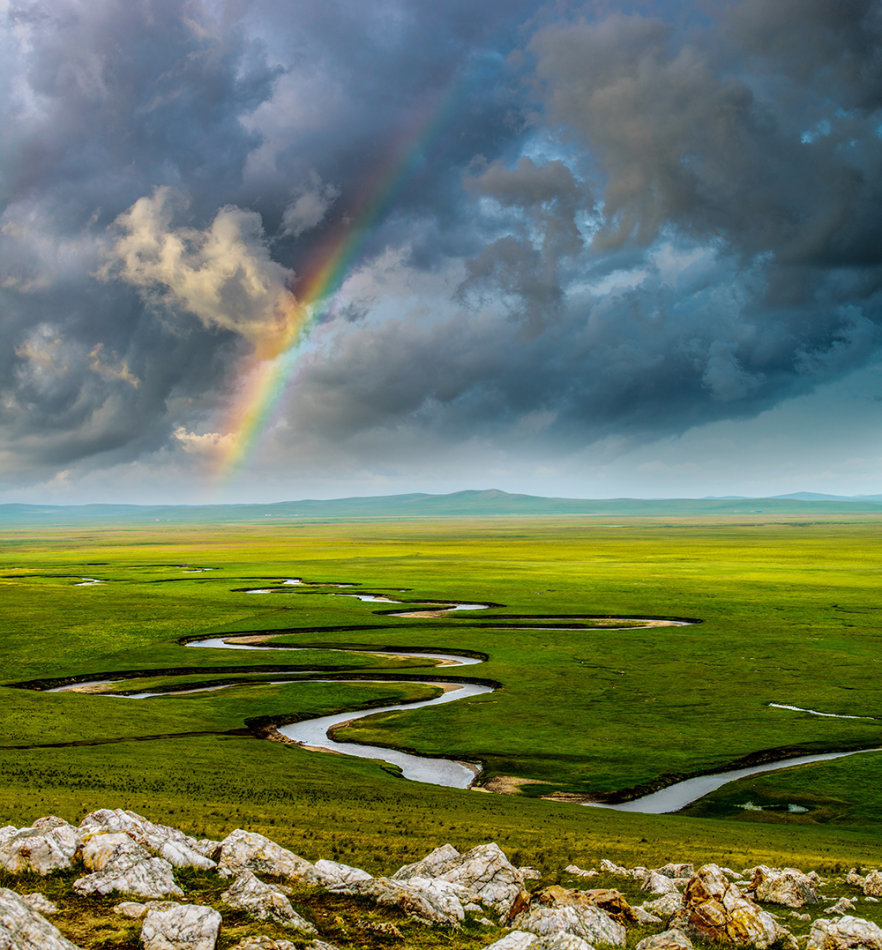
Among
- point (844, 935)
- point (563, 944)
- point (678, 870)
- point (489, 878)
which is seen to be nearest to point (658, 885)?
point (678, 870)

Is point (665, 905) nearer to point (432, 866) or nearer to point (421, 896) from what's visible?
point (432, 866)

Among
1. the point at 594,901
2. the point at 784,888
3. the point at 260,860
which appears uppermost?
the point at 260,860

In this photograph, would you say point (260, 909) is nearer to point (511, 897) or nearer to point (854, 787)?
point (511, 897)

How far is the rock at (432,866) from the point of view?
62.9 feet

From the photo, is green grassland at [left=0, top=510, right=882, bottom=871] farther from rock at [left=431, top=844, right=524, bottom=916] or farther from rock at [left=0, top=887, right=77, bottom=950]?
rock at [left=0, top=887, right=77, bottom=950]

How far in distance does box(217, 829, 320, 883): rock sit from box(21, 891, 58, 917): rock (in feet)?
13.4

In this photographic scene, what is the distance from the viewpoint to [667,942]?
1465 centimetres

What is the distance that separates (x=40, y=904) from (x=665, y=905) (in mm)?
14155

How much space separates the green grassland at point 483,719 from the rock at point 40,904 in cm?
823

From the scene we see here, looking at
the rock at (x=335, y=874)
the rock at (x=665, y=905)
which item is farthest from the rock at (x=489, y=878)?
the rock at (x=665, y=905)

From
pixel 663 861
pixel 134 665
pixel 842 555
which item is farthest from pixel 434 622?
pixel 842 555

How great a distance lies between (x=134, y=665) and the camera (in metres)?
68.6

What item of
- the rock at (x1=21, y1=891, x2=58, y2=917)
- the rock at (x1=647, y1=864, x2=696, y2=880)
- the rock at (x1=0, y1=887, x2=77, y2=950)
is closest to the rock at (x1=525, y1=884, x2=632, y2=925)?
the rock at (x1=647, y1=864, x2=696, y2=880)

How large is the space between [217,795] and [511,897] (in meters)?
17.8
